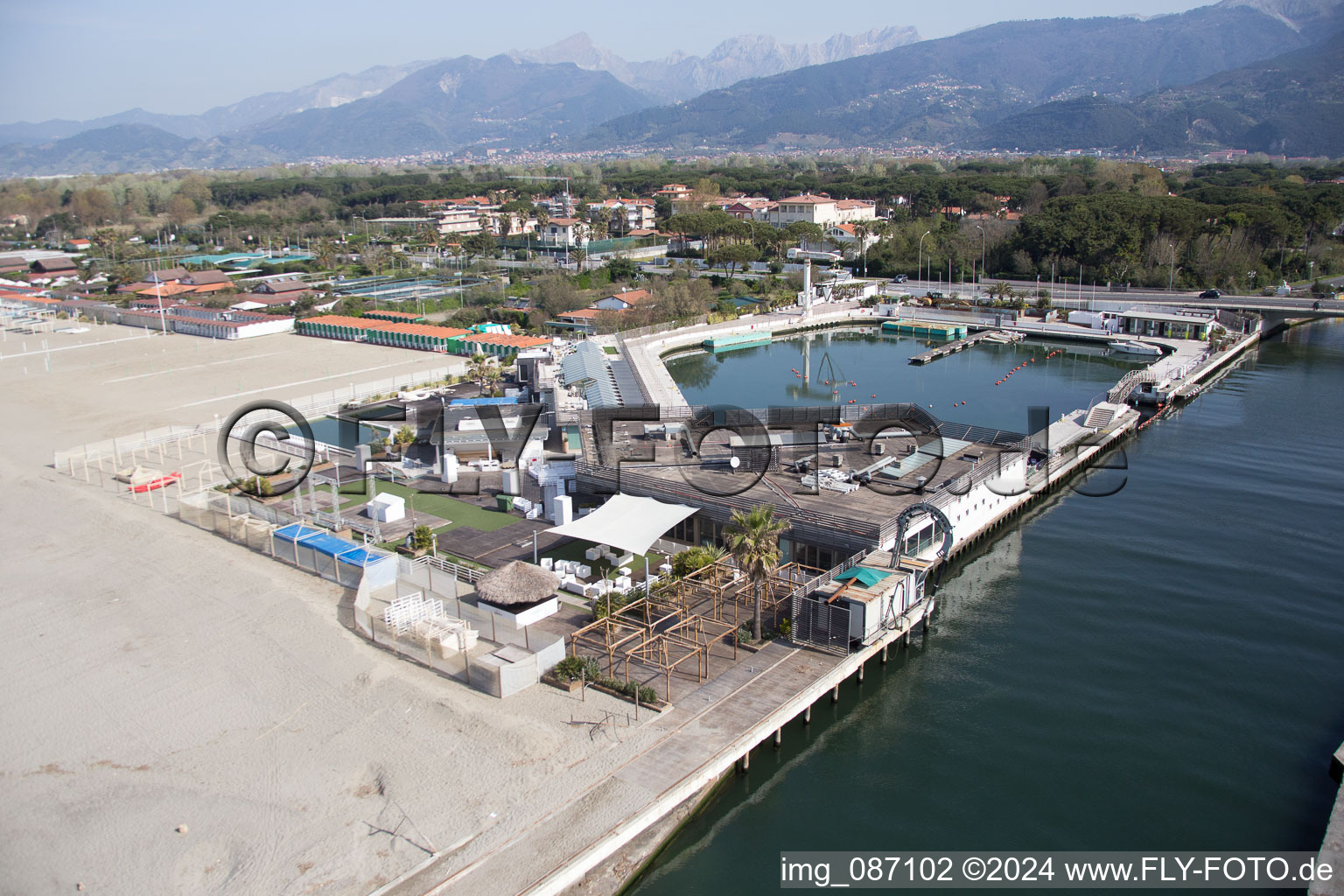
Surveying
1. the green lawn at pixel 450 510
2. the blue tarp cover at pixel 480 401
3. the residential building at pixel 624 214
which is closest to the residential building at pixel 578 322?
the blue tarp cover at pixel 480 401

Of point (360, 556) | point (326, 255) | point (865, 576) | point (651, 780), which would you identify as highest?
point (326, 255)

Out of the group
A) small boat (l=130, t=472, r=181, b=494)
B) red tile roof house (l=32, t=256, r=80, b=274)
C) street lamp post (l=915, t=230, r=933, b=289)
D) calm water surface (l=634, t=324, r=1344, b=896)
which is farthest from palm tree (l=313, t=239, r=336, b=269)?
calm water surface (l=634, t=324, r=1344, b=896)

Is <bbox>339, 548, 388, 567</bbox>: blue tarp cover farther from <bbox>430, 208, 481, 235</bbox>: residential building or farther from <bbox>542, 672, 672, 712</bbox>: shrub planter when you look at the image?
<bbox>430, 208, 481, 235</bbox>: residential building

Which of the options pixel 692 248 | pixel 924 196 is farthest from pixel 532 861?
pixel 924 196

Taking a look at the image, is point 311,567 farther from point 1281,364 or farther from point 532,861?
point 1281,364

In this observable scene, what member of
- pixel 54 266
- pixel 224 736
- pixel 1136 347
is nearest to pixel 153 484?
pixel 224 736

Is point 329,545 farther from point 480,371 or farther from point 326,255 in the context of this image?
point 326,255
